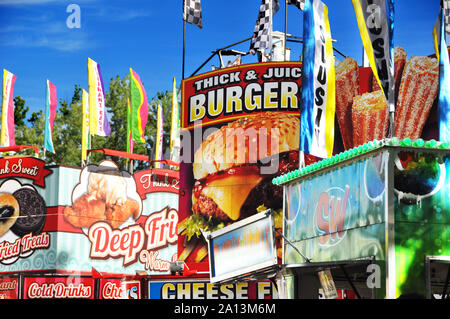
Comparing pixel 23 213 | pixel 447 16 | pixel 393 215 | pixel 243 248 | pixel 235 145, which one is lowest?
pixel 243 248

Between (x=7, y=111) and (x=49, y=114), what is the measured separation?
2.41 m

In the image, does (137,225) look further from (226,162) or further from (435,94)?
(435,94)

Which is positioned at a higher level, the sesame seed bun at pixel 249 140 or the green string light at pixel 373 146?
the sesame seed bun at pixel 249 140

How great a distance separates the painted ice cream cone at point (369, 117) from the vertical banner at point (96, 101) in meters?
18.2

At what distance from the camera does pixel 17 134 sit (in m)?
56.3

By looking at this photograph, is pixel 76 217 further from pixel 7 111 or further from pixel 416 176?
pixel 416 176

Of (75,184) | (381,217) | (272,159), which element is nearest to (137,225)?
(75,184)

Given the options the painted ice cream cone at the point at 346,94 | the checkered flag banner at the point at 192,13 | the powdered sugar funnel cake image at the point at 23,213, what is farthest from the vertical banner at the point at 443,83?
the powdered sugar funnel cake image at the point at 23,213

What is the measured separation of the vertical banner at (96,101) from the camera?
39875mm

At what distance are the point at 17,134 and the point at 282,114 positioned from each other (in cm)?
3567

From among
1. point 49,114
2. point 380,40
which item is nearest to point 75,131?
point 49,114

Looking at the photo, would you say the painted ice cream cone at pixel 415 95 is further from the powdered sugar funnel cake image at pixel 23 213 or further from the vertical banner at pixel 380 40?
the powdered sugar funnel cake image at pixel 23 213

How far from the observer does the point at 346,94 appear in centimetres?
2662

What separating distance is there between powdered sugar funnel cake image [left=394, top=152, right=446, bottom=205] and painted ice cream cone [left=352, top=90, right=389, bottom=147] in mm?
12787
